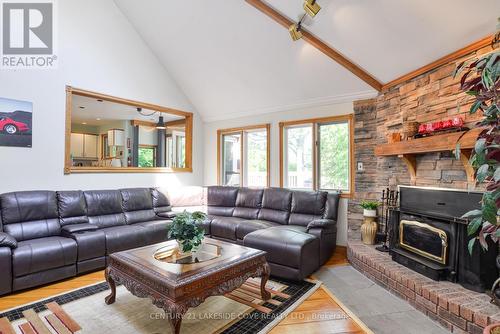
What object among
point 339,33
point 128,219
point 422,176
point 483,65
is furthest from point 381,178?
point 128,219

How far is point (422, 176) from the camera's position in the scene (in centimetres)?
326

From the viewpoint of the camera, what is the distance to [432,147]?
2793mm

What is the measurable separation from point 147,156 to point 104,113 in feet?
5.22

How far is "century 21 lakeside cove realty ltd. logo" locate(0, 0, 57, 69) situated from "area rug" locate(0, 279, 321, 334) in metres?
3.13

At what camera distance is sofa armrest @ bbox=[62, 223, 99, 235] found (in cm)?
352

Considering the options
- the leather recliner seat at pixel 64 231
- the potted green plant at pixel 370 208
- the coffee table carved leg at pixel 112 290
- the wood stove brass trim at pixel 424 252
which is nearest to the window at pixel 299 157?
the potted green plant at pixel 370 208

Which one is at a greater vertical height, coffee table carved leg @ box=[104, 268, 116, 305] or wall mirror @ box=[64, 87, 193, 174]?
wall mirror @ box=[64, 87, 193, 174]

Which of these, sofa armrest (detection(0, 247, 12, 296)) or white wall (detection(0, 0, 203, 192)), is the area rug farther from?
white wall (detection(0, 0, 203, 192))

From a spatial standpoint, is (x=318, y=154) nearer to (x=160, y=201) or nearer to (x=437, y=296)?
(x=437, y=296)

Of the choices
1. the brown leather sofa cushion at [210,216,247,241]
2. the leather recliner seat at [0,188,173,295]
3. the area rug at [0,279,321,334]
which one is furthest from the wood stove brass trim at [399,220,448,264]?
the leather recliner seat at [0,188,173,295]

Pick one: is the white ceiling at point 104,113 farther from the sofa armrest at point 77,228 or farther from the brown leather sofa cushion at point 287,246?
the brown leather sofa cushion at point 287,246

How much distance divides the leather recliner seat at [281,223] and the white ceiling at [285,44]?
1.65 meters

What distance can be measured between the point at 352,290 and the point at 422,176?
1555mm

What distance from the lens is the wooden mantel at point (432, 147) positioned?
94.7 inches
